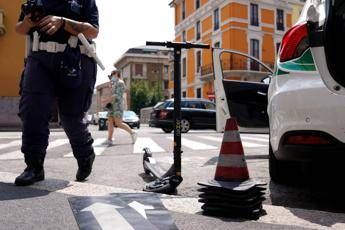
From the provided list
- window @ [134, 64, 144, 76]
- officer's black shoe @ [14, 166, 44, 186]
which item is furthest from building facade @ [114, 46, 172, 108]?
officer's black shoe @ [14, 166, 44, 186]

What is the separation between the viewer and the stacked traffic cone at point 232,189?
100 inches

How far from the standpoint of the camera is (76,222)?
7.79 ft

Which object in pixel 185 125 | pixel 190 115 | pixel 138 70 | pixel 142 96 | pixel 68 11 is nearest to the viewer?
pixel 68 11

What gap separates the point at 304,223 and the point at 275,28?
1473 inches

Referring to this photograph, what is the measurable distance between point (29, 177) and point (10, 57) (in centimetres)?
2446

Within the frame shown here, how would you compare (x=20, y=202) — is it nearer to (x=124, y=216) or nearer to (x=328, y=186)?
(x=124, y=216)

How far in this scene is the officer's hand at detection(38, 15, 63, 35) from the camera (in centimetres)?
324

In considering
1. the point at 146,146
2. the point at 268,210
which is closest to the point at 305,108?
the point at 268,210

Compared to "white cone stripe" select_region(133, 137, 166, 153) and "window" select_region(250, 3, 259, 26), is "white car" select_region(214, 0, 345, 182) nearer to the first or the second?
"white cone stripe" select_region(133, 137, 166, 153)

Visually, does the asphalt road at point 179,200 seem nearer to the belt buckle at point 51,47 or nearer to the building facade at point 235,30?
the belt buckle at point 51,47

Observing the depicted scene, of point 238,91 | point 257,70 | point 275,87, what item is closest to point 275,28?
point 257,70

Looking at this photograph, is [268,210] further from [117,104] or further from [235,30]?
[235,30]

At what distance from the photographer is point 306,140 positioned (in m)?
2.81

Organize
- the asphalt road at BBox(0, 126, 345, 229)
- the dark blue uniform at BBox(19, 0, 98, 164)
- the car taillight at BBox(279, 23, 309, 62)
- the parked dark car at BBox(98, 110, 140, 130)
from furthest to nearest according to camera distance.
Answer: the parked dark car at BBox(98, 110, 140, 130)
the dark blue uniform at BBox(19, 0, 98, 164)
the car taillight at BBox(279, 23, 309, 62)
the asphalt road at BBox(0, 126, 345, 229)
